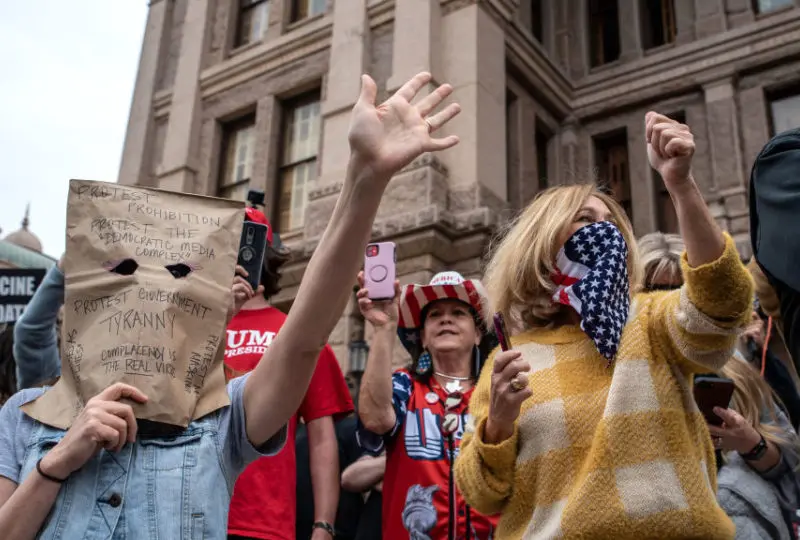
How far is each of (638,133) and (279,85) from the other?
524 centimetres

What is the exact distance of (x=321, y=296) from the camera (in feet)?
5.37

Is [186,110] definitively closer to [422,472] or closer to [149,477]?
[422,472]

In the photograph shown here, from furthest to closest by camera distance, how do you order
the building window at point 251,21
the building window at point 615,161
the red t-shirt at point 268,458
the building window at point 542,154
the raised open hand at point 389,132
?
the building window at point 251,21 < the building window at point 542,154 < the building window at point 615,161 < the red t-shirt at point 268,458 < the raised open hand at point 389,132

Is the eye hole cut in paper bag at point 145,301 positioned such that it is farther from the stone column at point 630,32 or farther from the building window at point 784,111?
the stone column at point 630,32

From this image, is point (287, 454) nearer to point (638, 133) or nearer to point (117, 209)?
point (117, 209)

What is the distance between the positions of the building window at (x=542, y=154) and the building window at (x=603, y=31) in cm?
159

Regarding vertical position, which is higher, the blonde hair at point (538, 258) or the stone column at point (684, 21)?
the stone column at point (684, 21)

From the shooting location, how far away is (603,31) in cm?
1212

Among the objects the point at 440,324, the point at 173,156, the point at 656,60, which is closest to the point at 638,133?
the point at 656,60

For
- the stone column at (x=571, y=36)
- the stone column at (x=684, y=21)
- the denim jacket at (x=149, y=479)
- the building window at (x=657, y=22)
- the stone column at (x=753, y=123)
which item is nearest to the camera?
the denim jacket at (x=149, y=479)

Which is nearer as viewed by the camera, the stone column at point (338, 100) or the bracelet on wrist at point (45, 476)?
the bracelet on wrist at point (45, 476)

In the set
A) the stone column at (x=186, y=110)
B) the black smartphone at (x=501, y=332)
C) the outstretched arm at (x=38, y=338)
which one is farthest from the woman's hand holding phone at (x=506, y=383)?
the stone column at (x=186, y=110)

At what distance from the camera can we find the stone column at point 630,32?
11391 mm

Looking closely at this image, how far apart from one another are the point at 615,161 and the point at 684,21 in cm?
222
